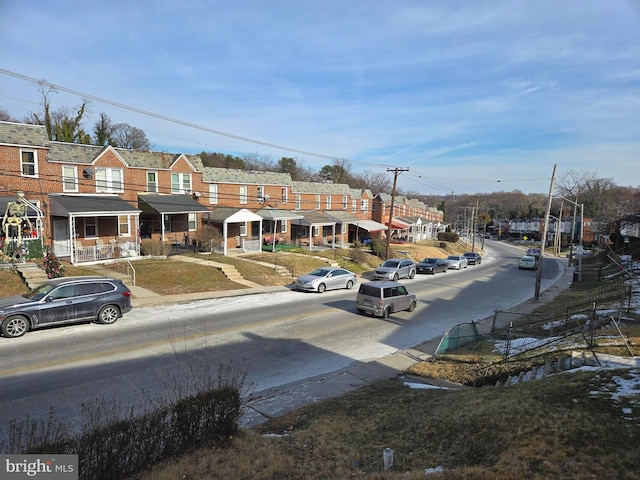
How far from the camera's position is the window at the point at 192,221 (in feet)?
116

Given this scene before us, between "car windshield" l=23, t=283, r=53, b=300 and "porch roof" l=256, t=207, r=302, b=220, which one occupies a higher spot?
"porch roof" l=256, t=207, r=302, b=220

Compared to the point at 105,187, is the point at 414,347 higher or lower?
lower

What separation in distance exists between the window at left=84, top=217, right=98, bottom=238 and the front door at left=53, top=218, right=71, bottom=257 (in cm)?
120

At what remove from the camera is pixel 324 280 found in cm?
2459

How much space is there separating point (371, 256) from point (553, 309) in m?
21.7

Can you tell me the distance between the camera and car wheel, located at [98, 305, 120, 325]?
15.1 metres

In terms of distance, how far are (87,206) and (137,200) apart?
5.77 meters

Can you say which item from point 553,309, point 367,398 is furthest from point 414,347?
point 553,309

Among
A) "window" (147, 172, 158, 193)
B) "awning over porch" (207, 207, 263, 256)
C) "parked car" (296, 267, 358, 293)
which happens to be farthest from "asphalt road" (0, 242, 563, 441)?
"window" (147, 172, 158, 193)

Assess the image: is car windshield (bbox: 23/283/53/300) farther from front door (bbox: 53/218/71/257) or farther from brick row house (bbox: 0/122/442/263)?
front door (bbox: 53/218/71/257)

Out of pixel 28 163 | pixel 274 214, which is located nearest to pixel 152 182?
pixel 28 163

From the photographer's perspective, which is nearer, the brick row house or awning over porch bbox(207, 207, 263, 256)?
the brick row house

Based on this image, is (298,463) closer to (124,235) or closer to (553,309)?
(553,309)

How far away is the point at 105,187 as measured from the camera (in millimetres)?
30141
